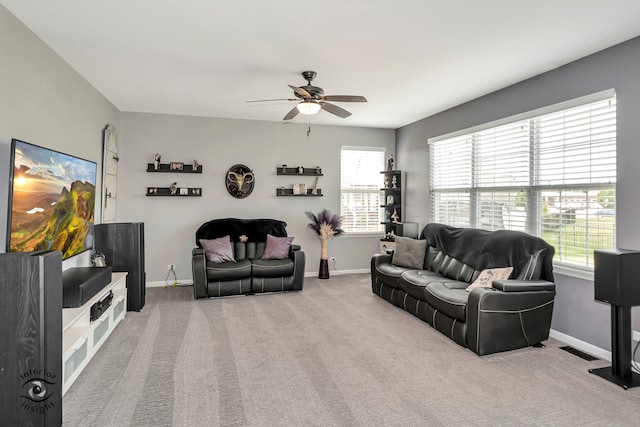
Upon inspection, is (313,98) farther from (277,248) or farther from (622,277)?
(622,277)

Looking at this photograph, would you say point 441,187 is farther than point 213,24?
Yes

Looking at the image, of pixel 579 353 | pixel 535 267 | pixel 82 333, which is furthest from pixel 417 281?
pixel 82 333

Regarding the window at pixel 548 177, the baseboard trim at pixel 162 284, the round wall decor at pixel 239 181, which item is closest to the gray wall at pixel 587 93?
the window at pixel 548 177

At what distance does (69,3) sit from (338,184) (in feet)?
15.2

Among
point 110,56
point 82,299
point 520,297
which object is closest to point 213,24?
point 110,56

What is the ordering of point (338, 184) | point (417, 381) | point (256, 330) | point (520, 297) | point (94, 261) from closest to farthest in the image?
point (417, 381)
point (520, 297)
point (256, 330)
point (94, 261)
point (338, 184)

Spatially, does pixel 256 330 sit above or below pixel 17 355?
below

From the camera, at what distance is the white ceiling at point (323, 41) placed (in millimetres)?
2527

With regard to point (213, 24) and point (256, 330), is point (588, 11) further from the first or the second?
point (256, 330)

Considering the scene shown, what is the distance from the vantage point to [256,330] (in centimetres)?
379

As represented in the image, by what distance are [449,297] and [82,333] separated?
3090 mm

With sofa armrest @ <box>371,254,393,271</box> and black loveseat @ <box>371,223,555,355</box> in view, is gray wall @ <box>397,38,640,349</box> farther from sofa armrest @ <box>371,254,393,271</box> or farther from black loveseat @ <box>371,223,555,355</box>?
sofa armrest @ <box>371,254,393,271</box>

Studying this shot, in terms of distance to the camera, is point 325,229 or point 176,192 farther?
point 325,229

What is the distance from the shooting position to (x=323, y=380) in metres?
2.74
